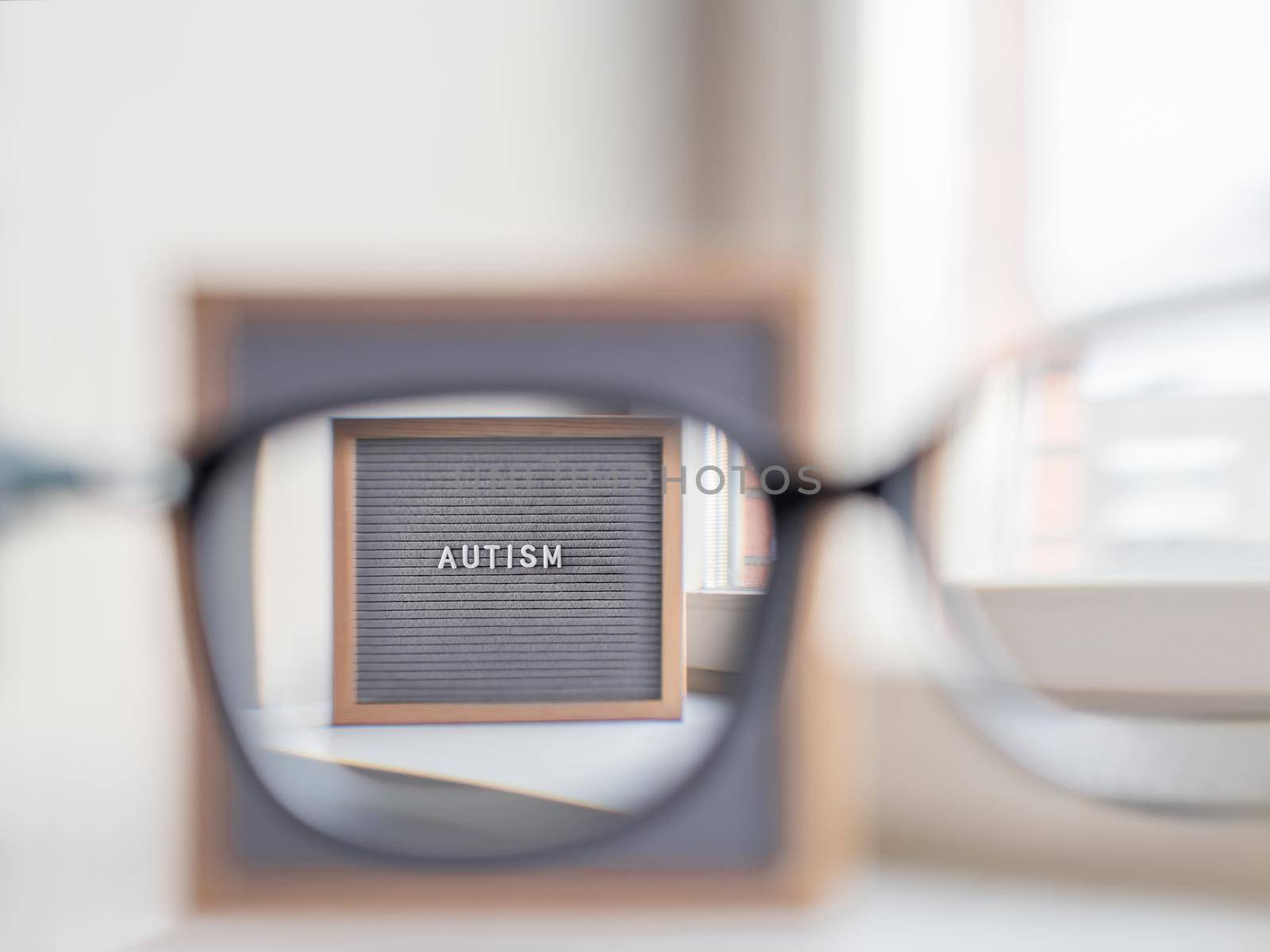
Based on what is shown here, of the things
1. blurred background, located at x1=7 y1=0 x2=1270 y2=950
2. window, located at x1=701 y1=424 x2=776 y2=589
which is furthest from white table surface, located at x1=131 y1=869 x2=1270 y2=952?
window, located at x1=701 y1=424 x2=776 y2=589

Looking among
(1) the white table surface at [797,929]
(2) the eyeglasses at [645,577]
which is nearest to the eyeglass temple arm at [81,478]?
(2) the eyeglasses at [645,577]

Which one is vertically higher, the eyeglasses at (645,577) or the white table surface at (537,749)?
the eyeglasses at (645,577)

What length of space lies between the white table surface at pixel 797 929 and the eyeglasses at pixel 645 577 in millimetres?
24

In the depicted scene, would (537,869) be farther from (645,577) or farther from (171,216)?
(171,216)

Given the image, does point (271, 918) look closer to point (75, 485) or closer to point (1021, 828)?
point (75, 485)

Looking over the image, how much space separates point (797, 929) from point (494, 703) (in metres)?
0.12

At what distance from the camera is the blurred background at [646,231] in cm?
29

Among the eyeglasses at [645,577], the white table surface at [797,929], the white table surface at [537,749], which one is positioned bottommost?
the white table surface at [797,929]

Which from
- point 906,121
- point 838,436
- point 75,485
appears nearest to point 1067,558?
point 838,436

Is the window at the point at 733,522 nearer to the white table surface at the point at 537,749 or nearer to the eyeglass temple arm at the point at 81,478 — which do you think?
the white table surface at the point at 537,749

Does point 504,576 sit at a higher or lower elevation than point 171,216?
lower

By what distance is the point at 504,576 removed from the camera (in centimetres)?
30

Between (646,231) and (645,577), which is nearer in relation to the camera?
(645,577)

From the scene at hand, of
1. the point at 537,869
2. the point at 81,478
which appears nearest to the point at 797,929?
the point at 537,869
